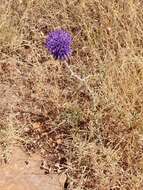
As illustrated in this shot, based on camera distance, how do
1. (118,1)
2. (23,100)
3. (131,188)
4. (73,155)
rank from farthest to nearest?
(118,1), (23,100), (73,155), (131,188)

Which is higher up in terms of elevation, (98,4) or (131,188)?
(98,4)

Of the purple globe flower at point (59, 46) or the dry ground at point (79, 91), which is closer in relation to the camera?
the dry ground at point (79, 91)

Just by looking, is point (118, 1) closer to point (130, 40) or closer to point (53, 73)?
point (130, 40)

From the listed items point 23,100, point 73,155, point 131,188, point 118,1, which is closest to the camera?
point 131,188

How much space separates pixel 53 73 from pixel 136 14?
0.68 metres

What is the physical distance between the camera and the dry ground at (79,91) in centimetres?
274

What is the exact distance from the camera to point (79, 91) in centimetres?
314

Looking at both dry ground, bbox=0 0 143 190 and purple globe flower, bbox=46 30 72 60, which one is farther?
purple globe flower, bbox=46 30 72 60

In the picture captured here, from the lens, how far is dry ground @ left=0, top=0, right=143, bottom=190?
2740 mm

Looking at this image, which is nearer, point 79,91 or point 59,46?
point 59,46

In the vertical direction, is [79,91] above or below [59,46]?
below

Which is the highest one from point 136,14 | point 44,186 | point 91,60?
point 136,14

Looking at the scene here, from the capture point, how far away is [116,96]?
2.96 metres

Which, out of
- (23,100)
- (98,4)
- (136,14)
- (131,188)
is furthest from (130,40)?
(131,188)
